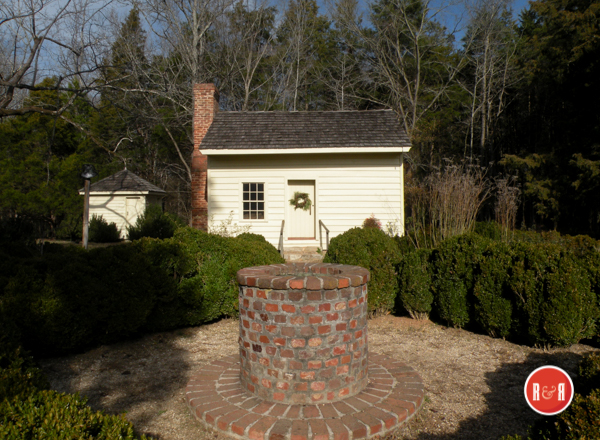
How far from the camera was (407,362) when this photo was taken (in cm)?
464

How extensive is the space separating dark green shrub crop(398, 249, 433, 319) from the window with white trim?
7.13 meters

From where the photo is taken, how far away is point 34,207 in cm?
1927

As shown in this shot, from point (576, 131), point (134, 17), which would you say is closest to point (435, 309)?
point (576, 131)

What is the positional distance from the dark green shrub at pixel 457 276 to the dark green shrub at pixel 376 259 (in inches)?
26.1

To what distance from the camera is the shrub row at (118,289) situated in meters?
4.71

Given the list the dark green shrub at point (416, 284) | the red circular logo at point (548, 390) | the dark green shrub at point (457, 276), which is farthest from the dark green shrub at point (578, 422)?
the dark green shrub at point (416, 284)

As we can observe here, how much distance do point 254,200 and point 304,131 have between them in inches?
108

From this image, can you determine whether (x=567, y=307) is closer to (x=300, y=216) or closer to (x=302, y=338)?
(x=302, y=338)

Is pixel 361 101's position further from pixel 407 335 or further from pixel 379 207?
pixel 407 335

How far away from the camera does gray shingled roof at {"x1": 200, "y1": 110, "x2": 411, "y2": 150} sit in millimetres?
12492

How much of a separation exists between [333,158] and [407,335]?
790 cm

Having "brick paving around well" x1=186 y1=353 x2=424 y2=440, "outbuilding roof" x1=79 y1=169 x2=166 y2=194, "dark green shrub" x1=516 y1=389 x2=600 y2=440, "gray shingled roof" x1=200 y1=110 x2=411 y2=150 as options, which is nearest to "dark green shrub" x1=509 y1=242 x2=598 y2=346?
"brick paving around well" x1=186 y1=353 x2=424 y2=440

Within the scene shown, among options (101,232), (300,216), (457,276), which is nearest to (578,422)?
(457,276)

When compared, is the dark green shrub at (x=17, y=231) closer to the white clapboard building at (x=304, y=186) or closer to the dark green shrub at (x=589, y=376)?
the white clapboard building at (x=304, y=186)
